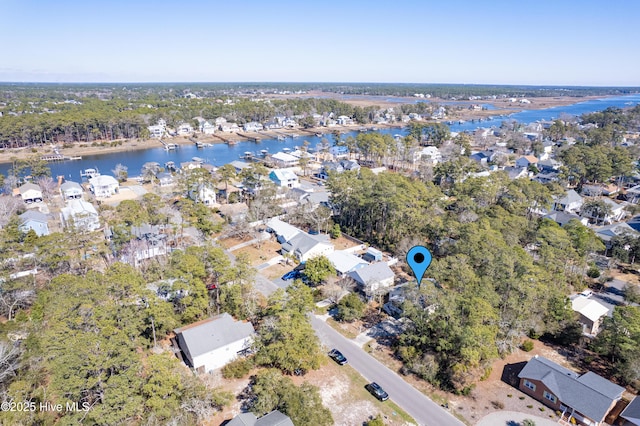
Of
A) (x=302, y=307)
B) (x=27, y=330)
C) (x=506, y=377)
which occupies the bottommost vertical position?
(x=506, y=377)

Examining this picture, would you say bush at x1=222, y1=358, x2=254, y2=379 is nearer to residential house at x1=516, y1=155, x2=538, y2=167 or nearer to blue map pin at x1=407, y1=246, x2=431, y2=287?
blue map pin at x1=407, y1=246, x2=431, y2=287

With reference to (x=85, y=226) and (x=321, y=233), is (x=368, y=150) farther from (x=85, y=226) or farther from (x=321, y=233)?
(x=85, y=226)

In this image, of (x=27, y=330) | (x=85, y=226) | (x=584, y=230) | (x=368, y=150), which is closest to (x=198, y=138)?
(x=368, y=150)

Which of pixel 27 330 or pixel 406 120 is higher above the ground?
pixel 406 120

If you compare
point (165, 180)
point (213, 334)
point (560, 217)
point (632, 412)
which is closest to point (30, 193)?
point (165, 180)

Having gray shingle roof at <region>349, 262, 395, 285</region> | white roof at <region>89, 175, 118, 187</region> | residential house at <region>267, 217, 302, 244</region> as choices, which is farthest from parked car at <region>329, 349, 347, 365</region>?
white roof at <region>89, 175, 118, 187</region>

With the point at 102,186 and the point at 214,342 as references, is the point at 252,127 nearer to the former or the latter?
the point at 102,186
